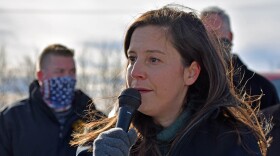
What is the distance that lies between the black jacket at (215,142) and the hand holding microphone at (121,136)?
1.23 feet

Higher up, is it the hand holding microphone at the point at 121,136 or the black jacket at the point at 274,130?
the hand holding microphone at the point at 121,136

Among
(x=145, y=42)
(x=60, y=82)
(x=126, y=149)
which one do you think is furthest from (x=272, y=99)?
(x=126, y=149)

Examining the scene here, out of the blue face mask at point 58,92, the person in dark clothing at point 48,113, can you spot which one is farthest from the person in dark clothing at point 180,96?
the blue face mask at point 58,92

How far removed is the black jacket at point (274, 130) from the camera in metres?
4.78

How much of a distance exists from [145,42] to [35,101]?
→ 316cm

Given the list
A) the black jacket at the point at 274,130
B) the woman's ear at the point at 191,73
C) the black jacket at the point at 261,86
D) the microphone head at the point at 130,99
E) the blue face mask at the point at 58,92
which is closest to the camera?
the microphone head at the point at 130,99

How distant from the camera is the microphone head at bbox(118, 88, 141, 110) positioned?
2938mm

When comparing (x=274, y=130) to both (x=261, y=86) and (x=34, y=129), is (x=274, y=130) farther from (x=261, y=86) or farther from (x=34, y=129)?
(x=34, y=129)

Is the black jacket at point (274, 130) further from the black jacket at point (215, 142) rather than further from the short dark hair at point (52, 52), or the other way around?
the short dark hair at point (52, 52)

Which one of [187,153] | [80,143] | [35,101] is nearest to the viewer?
[187,153]

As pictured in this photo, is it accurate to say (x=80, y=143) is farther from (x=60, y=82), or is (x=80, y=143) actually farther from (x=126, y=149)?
(x=60, y=82)

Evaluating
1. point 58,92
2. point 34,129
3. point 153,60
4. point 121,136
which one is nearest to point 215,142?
point 153,60

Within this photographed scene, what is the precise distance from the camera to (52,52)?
676 cm

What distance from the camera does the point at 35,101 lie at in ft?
20.5
